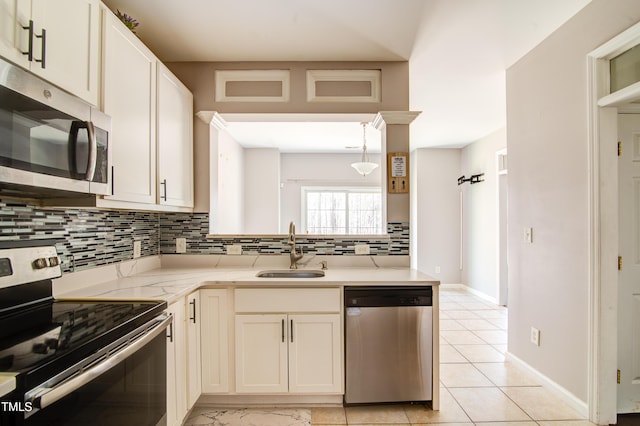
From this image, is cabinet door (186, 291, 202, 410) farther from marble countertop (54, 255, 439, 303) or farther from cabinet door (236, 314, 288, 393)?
cabinet door (236, 314, 288, 393)

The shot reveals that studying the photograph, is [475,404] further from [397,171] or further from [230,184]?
[230,184]

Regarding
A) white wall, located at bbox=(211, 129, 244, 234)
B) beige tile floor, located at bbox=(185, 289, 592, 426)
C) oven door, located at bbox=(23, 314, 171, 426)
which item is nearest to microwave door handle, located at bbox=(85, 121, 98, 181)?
oven door, located at bbox=(23, 314, 171, 426)

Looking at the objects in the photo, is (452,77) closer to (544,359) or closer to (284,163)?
(544,359)

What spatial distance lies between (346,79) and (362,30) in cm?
47

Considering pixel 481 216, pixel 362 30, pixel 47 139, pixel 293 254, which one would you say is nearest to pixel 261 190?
pixel 293 254

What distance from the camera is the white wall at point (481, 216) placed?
4.84m

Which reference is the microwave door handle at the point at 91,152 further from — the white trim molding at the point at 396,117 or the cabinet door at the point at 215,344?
the white trim molding at the point at 396,117

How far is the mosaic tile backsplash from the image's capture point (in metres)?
1.51

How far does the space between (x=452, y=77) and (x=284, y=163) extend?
376 centimetres

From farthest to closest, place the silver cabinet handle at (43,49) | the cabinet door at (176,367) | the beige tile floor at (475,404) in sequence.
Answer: the beige tile floor at (475,404), the cabinet door at (176,367), the silver cabinet handle at (43,49)

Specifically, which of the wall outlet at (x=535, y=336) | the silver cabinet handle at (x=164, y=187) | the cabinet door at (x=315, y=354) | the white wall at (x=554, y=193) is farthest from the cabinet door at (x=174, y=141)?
the wall outlet at (x=535, y=336)

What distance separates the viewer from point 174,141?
7.54 ft

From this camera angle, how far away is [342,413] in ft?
6.95

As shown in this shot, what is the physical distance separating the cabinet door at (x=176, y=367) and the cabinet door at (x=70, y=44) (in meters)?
1.12
